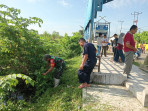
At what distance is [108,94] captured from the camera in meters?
3.00

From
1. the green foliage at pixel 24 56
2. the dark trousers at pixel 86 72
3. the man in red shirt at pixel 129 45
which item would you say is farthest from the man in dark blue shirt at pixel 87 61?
the man in red shirt at pixel 129 45

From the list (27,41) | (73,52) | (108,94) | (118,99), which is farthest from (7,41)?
(73,52)

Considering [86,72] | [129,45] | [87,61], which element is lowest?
[86,72]

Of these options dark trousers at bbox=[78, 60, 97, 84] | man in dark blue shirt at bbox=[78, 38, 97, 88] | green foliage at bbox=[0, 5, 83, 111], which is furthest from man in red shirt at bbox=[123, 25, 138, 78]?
green foliage at bbox=[0, 5, 83, 111]

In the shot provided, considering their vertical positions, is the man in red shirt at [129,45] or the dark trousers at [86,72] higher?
the man in red shirt at [129,45]

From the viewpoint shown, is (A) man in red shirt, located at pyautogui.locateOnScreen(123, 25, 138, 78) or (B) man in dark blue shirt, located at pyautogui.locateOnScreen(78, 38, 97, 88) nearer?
(B) man in dark blue shirt, located at pyautogui.locateOnScreen(78, 38, 97, 88)

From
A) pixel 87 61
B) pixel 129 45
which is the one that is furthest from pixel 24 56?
pixel 129 45

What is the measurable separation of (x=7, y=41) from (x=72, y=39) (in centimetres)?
1093

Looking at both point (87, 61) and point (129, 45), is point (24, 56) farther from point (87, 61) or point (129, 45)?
point (129, 45)

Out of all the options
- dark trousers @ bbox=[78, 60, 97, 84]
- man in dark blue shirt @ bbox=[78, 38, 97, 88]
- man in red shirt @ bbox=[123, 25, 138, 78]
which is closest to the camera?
man in dark blue shirt @ bbox=[78, 38, 97, 88]

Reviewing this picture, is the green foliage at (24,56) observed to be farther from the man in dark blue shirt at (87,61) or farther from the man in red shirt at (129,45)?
the man in red shirt at (129,45)

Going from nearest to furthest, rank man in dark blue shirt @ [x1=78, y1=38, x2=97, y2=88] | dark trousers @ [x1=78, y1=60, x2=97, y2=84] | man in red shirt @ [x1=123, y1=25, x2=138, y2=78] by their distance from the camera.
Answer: man in dark blue shirt @ [x1=78, y1=38, x2=97, y2=88] → dark trousers @ [x1=78, y1=60, x2=97, y2=84] → man in red shirt @ [x1=123, y1=25, x2=138, y2=78]

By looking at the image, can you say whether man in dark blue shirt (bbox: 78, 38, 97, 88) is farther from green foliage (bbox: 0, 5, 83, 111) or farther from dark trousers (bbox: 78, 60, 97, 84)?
green foliage (bbox: 0, 5, 83, 111)

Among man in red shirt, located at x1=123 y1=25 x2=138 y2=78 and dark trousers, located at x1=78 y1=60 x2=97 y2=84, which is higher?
man in red shirt, located at x1=123 y1=25 x2=138 y2=78
